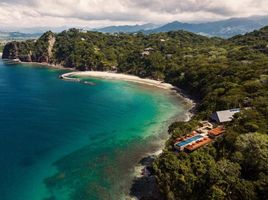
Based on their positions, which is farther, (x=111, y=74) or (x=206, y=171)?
(x=111, y=74)

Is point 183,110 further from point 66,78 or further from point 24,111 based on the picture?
point 66,78

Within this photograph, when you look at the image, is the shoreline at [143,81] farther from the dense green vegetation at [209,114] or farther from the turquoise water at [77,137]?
the turquoise water at [77,137]

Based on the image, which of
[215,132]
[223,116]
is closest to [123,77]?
[223,116]

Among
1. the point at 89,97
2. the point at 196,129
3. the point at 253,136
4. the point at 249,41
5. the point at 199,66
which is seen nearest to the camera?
the point at 253,136

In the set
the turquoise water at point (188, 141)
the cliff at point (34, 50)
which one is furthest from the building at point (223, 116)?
the cliff at point (34, 50)

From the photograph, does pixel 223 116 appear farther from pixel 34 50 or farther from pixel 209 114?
pixel 34 50

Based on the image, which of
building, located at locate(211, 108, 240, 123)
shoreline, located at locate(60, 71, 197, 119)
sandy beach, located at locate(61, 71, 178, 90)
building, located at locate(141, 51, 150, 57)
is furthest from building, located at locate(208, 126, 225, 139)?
building, located at locate(141, 51, 150, 57)

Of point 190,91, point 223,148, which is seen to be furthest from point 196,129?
point 190,91

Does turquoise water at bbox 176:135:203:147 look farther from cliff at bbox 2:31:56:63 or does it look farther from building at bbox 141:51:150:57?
cliff at bbox 2:31:56:63
